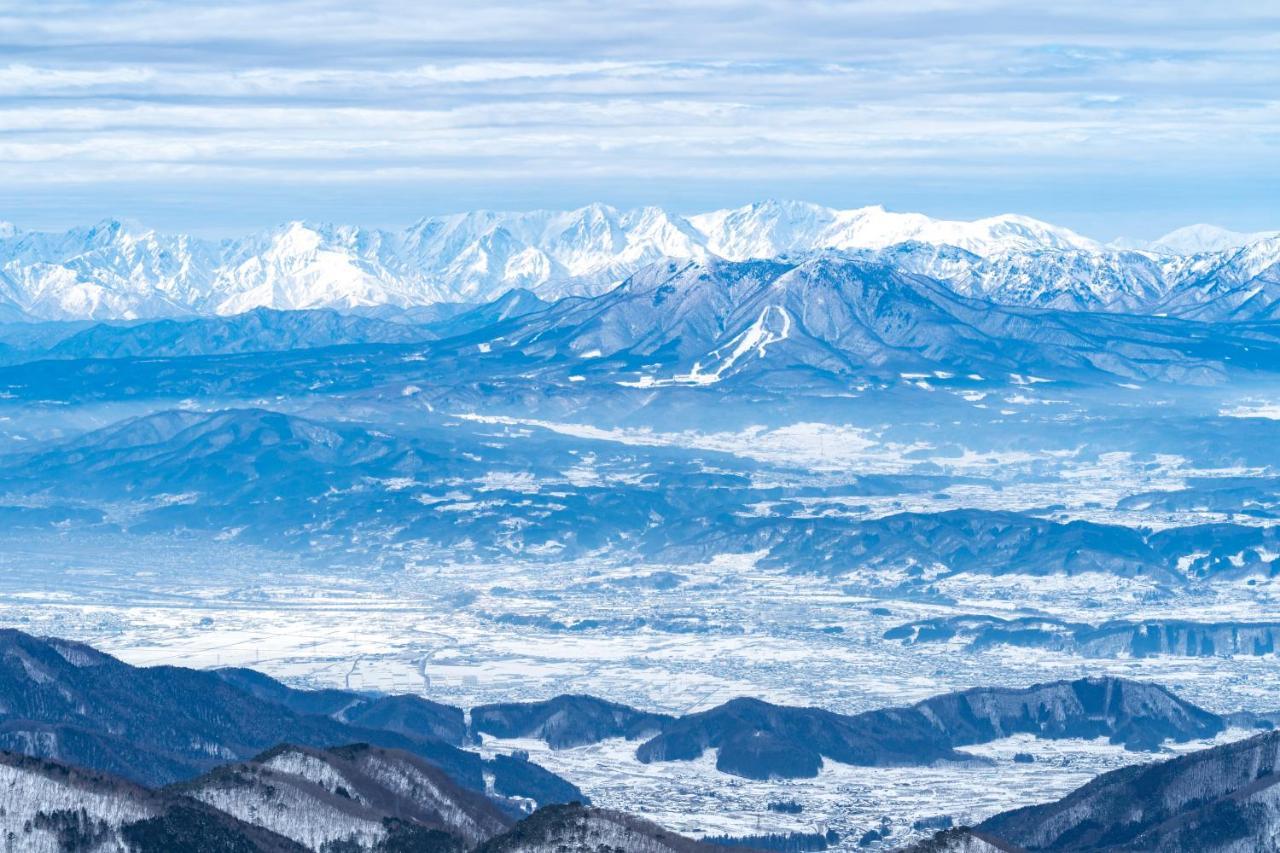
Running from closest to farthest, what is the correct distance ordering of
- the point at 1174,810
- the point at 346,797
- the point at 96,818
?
the point at 96,818 → the point at 346,797 → the point at 1174,810

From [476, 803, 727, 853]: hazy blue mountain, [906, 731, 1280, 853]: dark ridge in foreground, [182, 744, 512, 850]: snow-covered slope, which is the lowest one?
[906, 731, 1280, 853]: dark ridge in foreground

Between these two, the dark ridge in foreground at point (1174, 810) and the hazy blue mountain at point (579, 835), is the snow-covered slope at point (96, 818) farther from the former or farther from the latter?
the dark ridge in foreground at point (1174, 810)

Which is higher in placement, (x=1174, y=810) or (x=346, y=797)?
(x=346, y=797)

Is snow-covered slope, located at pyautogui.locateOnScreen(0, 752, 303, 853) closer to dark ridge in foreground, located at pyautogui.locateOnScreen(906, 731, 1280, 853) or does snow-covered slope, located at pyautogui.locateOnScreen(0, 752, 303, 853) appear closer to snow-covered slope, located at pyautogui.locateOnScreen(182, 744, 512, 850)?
snow-covered slope, located at pyautogui.locateOnScreen(182, 744, 512, 850)

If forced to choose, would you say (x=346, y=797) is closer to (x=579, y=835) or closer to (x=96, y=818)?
(x=96, y=818)

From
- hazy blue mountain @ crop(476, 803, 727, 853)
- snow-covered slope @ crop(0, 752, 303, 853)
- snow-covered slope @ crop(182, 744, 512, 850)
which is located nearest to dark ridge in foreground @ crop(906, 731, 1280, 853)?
snow-covered slope @ crop(182, 744, 512, 850)

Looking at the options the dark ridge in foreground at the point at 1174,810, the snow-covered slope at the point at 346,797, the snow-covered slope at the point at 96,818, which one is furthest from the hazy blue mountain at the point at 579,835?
the dark ridge in foreground at the point at 1174,810

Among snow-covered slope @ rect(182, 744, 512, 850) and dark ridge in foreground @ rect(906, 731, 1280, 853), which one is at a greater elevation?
snow-covered slope @ rect(182, 744, 512, 850)

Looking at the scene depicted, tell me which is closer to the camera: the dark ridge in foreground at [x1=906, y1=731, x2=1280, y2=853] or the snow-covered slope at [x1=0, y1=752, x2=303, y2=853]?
the snow-covered slope at [x1=0, y1=752, x2=303, y2=853]

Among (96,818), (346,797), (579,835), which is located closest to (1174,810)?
(346,797)

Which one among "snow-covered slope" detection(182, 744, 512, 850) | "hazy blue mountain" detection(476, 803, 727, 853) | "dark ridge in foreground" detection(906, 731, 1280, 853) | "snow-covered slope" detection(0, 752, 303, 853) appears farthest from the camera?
"dark ridge in foreground" detection(906, 731, 1280, 853)

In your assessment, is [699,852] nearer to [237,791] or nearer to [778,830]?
[237,791]

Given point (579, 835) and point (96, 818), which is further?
point (96, 818)

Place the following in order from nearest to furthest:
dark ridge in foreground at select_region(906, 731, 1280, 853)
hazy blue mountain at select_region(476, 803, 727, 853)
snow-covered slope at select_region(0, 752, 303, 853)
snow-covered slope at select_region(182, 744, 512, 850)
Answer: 1. hazy blue mountain at select_region(476, 803, 727, 853)
2. snow-covered slope at select_region(0, 752, 303, 853)
3. snow-covered slope at select_region(182, 744, 512, 850)
4. dark ridge in foreground at select_region(906, 731, 1280, 853)
